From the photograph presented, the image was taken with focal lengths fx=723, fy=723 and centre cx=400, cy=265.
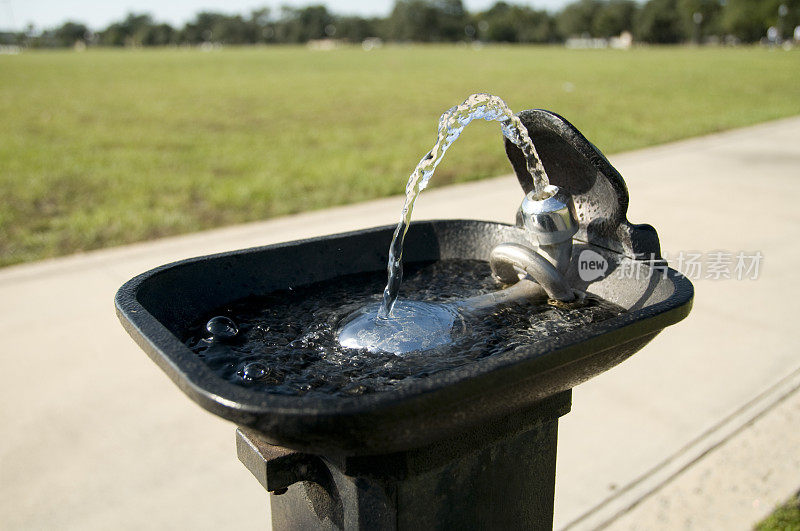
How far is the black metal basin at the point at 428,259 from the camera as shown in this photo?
896 millimetres

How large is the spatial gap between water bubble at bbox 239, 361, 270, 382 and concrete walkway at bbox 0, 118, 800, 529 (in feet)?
3.27

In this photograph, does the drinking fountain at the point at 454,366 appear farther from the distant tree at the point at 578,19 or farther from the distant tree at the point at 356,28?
the distant tree at the point at 356,28

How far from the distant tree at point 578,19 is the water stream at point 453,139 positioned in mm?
77711

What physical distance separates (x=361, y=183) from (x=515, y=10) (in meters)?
78.0

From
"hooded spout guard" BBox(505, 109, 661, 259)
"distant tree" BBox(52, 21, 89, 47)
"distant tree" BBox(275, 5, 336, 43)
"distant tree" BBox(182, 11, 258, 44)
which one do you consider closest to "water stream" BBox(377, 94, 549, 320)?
"hooded spout guard" BBox(505, 109, 661, 259)

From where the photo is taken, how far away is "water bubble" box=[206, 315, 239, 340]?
4.53 feet

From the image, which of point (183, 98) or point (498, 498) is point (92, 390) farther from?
point (183, 98)

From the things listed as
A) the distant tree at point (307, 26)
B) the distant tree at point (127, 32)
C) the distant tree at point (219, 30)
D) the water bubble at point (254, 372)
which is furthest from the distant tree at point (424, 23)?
the water bubble at point (254, 372)

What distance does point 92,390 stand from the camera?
277 centimetres

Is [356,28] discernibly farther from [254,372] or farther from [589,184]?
[254,372]

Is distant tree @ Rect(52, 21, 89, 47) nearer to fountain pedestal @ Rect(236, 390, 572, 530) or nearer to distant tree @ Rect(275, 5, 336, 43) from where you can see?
distant tree @ Rect(275, 5, 336, 43)

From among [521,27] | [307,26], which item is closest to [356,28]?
[307,26]

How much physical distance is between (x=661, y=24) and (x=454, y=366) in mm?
70197

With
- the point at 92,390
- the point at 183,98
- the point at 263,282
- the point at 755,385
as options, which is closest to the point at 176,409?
the point at 92,390
